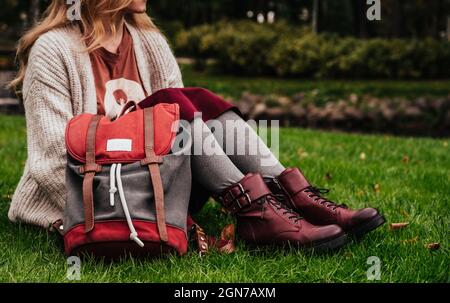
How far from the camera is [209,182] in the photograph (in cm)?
258

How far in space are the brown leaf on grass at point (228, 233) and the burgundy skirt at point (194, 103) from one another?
171 millimetres

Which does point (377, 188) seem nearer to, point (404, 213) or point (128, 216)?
point (404, 213)

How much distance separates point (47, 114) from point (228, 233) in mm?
924

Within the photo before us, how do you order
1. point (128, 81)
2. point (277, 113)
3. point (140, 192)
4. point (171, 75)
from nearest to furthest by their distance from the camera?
point (140, 192)
point (128, 81)
point (171, 75)
point (277, 113)

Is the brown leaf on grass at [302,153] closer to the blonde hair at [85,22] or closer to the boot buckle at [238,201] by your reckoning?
the blonde hair at [85,22]

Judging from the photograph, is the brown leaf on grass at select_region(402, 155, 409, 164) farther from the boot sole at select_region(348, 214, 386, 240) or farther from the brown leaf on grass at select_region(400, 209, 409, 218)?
the boot sole at select_region(348, 214, 386, 240)

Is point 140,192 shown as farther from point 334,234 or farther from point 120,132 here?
point 334,234

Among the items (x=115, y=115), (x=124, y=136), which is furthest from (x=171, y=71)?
(x=124, y=136)

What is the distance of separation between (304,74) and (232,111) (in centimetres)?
1055

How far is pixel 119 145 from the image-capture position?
2.38 meters

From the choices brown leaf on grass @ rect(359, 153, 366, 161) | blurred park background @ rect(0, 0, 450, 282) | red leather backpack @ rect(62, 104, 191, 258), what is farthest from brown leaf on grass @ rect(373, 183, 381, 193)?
red leather backpack @ rect(62, 104, 191, 258)

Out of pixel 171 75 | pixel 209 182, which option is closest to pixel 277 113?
pixel 171 75

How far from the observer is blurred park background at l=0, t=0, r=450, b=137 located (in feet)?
31.2

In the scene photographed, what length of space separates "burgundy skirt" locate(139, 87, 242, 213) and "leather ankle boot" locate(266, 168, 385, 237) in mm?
328
